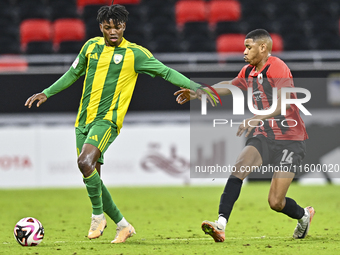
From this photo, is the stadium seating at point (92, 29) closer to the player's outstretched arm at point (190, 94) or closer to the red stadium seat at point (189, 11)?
the red stadium seat at point (189, 11)

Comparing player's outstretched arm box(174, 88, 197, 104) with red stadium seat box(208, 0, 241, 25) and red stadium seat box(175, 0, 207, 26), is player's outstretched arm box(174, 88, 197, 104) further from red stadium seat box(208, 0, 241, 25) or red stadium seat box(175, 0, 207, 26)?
red stadium seat box(208, 0, 241, 25)

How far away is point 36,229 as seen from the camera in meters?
5.06

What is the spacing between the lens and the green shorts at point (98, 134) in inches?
200

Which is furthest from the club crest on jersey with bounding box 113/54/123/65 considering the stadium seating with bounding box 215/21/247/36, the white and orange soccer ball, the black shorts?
the stadium seating with bounding box 215/21/247/36

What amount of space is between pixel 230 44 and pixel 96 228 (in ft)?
29.9

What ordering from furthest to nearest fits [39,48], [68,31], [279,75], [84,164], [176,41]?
[176,41]
[68,31]
[39,48]
[279,75]
[84,164]

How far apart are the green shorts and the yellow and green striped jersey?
53 millimetres

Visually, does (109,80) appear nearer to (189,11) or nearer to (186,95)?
(186,95)

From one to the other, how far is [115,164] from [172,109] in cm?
165

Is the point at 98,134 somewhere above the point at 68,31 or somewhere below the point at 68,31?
below

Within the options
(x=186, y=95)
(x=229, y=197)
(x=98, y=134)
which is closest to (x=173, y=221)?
(x=229, y=197)

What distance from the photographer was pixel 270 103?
5191mm

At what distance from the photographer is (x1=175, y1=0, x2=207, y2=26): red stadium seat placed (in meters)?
14.4

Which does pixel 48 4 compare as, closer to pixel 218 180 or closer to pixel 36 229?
pixel 218 180
